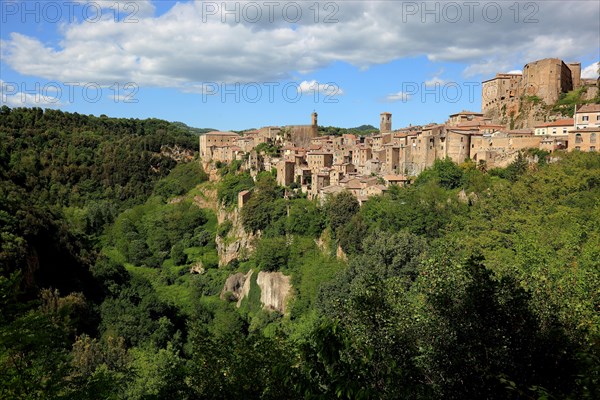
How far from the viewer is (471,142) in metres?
47.8

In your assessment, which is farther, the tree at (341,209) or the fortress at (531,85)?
the fortress at (531,85)

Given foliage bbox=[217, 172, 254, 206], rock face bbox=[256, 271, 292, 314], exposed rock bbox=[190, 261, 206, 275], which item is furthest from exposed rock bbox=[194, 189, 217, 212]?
rock face bbox=[256, 271, 292, 314]

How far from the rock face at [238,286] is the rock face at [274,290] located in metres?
2.44

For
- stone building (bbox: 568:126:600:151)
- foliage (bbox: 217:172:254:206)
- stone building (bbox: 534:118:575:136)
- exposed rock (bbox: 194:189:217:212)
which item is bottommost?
exposed rock (bbox: 194:189:217:212)

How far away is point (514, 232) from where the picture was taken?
31000 millimetres

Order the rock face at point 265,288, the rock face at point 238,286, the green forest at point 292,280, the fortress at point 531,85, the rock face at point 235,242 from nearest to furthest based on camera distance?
the green forest at point 292,280, the rock face at point 265,288, the rock face at point 238,286, the fortress at point 531,85, the rock face at point 235,242

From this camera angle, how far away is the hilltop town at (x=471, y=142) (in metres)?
44.7

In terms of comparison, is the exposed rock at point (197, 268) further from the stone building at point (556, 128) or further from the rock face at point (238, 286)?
the stone building at point (556, 128)

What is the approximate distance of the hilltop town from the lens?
44688 millimetres

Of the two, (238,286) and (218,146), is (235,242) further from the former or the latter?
(218,146)

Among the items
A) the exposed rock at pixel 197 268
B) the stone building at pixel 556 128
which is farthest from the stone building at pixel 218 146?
the stone building at pixel 556 128

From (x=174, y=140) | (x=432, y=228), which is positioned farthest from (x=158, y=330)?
(x=174, y=140)

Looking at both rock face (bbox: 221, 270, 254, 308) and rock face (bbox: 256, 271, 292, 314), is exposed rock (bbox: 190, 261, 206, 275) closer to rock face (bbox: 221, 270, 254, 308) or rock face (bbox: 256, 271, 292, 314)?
rock face (bbox: 221, 270, 254, 308)

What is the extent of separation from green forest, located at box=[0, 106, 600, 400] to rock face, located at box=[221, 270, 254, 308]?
1.30 meters
